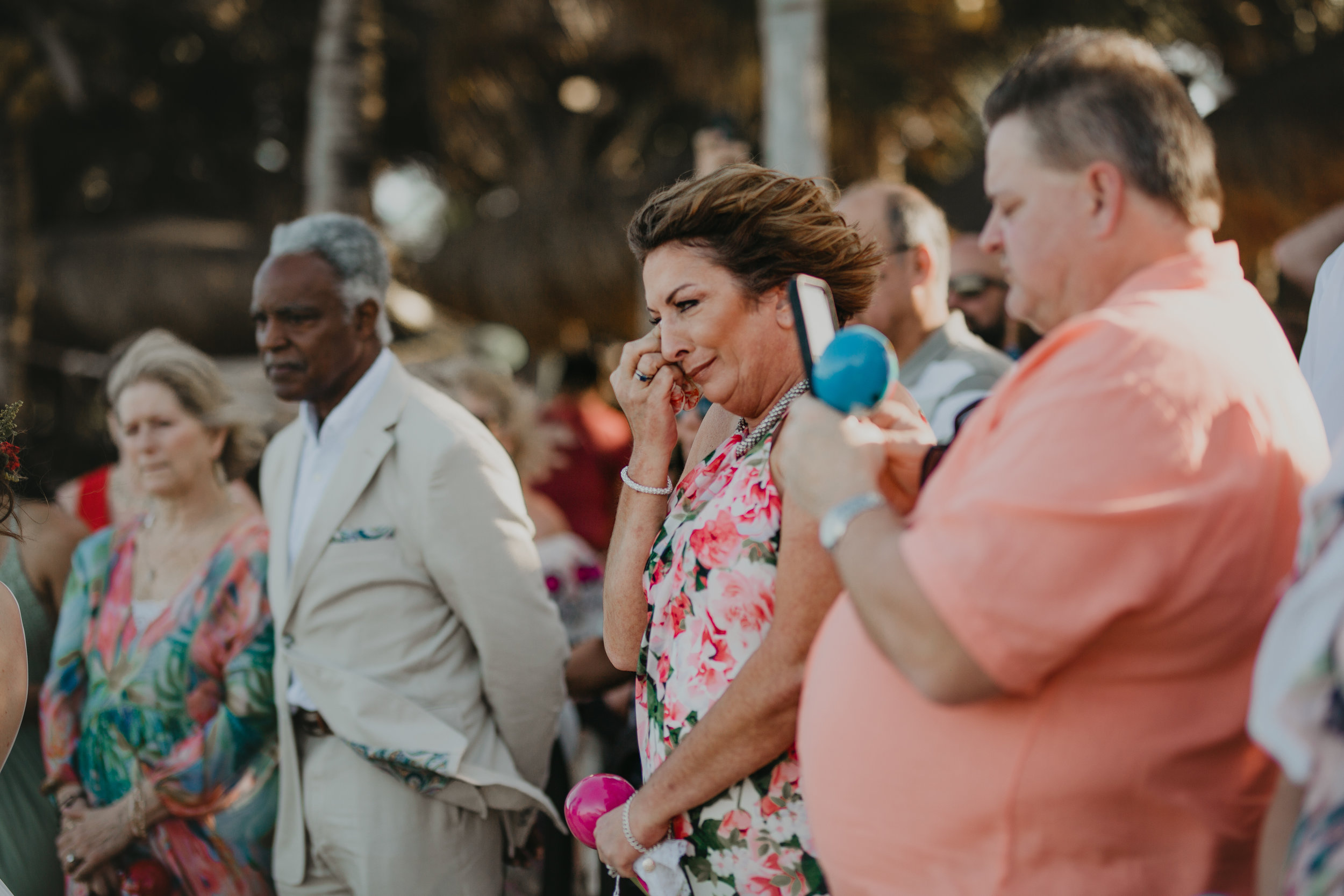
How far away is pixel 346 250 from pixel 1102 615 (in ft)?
8.17

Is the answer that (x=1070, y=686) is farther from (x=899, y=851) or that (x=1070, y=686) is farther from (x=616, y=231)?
(x=616, y=231)

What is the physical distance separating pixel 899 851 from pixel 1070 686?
0.31 meters

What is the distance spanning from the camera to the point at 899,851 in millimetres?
1434

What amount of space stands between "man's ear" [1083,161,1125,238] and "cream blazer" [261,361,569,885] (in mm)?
1881

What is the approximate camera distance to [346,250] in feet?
10.4

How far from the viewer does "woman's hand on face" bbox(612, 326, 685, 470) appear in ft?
7.11

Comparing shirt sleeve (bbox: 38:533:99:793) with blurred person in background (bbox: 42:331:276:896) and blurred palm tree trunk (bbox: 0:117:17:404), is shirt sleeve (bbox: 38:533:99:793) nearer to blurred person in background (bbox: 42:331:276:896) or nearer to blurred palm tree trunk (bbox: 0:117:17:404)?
blurred person in background (bbox: 42:331:276:896)

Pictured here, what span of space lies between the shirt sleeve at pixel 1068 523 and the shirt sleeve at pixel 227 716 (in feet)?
7.64

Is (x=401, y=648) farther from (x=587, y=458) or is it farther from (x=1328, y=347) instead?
(x=587, y=458)

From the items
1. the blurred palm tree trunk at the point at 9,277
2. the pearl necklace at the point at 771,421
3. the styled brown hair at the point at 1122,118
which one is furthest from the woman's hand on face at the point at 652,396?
the blurred palm tree trunk at the point at 9,277

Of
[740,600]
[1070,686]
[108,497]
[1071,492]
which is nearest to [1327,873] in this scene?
[1070,686]

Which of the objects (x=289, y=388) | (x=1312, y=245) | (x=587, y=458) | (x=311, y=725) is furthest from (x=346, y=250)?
(x=587, y=458)

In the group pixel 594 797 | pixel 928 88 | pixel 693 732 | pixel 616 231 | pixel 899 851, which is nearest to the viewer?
pixel 899 851

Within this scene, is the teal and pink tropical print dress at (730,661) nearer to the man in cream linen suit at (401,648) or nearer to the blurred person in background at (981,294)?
the man in cream linen suit at (401,648)
